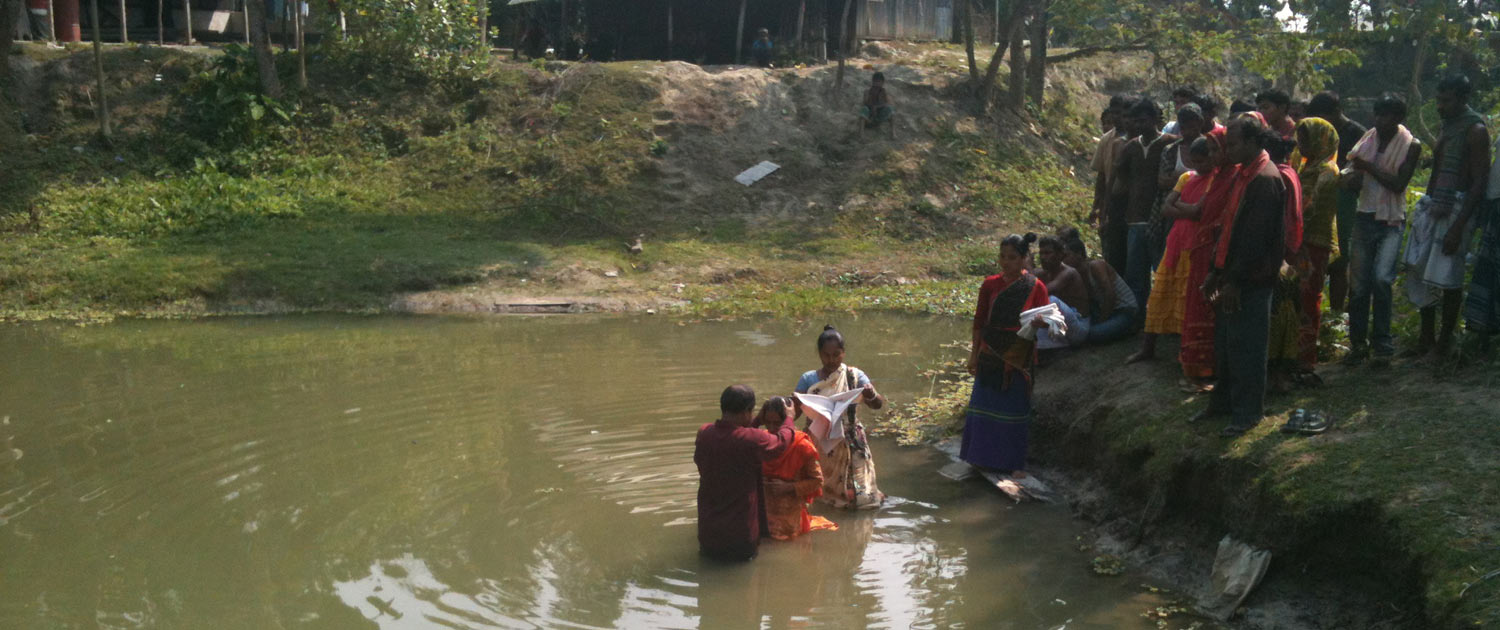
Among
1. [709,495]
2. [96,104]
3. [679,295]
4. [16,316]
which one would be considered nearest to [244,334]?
[16,316]

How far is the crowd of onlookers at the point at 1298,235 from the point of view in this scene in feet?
20.9

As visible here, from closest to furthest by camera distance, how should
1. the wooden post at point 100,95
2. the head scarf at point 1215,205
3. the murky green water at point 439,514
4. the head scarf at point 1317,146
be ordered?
the murky green water at point 439,514
the head scarf at point 1215,205
the head scarf at point 1317,146
the wooden post at point 100,95

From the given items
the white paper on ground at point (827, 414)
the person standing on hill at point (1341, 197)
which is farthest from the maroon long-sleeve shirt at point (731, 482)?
the person standing on hill at point (1341, 197)

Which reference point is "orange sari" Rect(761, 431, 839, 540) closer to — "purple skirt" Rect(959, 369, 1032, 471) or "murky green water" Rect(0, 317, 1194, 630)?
"murky green water" Rect(0, 317, 1194, 630)

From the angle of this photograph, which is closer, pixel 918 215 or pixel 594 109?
pixel 918 215

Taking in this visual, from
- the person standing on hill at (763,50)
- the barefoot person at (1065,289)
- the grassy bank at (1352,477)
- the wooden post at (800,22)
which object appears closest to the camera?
the grassy bank at (1352,477)

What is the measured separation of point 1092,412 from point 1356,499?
8.82 feet

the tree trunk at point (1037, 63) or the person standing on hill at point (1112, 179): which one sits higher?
the tree trunk at point (1037, 63)

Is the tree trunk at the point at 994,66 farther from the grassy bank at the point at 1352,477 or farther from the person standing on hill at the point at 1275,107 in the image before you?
the grassy bank at the point at 1352,477

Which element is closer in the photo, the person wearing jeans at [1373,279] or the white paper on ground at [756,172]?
the person wearing jeans at [1373,279]

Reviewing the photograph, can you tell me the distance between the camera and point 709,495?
650cm

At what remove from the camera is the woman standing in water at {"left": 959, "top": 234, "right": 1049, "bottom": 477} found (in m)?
7.46

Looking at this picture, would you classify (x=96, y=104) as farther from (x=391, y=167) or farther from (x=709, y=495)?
(x=709, y=495)

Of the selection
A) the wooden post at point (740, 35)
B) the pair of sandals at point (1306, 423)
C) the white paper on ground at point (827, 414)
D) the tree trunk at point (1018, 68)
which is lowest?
the white paper on ground at point (827, 414)
